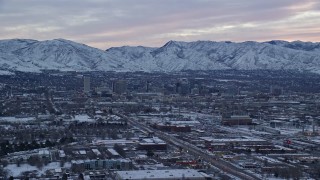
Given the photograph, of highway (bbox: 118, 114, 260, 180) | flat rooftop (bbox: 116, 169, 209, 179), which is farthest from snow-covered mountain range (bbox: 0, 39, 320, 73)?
flat rooftop (bbox: 116, 169, 209, 179)

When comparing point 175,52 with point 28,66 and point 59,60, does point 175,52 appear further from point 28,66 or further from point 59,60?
point 28,66

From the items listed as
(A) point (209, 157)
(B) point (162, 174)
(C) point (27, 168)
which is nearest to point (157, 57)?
(A) point (209, 157)

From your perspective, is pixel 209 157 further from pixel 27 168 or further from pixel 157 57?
pixel 157 57

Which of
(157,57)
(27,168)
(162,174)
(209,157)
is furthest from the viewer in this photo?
(157,57)

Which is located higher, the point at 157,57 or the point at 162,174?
the point at 157,57

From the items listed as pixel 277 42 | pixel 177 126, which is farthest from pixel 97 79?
pixel 277 42

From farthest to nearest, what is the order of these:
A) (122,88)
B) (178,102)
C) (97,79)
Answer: (97,79) → (122,88) → (178,102)

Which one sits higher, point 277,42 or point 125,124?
point 277,42

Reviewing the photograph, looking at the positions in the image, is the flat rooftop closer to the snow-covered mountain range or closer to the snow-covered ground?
the snow-covered ground
